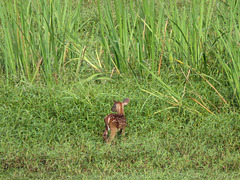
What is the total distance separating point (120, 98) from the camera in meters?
3.92

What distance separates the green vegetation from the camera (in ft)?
10.7

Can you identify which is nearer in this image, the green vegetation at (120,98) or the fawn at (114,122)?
the green vegetation at (120,98)

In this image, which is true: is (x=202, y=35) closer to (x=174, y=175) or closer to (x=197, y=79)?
(x=197, y=79)

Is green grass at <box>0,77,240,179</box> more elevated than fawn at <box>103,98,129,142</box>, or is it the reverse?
fawn at <box>103,98,129,142</box>

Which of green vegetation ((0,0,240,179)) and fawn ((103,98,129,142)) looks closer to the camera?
green vegetation ((0,0,240,179))

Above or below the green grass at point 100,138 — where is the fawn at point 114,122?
above

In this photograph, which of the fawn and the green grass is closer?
the green grass

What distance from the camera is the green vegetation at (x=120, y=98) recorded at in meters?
3.26

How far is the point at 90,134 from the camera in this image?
3.58 metres

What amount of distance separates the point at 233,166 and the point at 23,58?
2386 mm

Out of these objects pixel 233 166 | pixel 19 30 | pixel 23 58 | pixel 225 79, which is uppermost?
pixel 19 30

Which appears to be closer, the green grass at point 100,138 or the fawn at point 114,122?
the green grass at point 100,138

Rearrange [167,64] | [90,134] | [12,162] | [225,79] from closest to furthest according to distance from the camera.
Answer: [12,162]
[90,134]
[225,79]
[167,64]

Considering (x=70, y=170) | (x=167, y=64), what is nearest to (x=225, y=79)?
(x=167, y=64)
